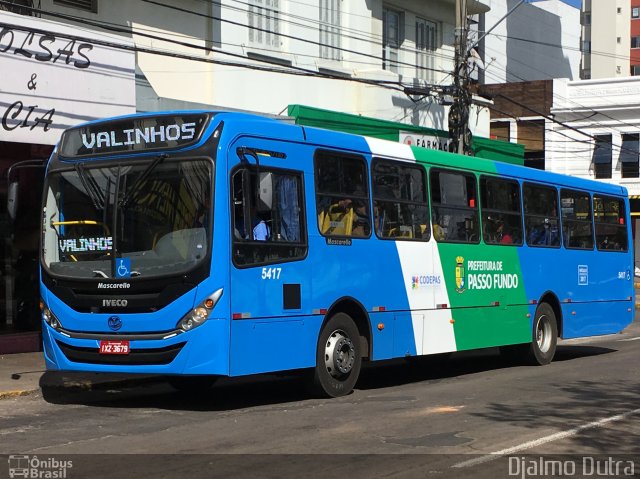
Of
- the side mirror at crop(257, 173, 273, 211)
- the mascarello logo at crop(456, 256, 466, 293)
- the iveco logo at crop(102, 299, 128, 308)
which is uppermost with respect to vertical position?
the side mirror at crop(257, 173, 273, 211)

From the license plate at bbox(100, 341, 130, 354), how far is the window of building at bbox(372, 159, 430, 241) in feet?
12.5

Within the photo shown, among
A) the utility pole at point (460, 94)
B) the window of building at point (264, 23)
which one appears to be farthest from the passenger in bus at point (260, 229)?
the utility pole at point (460, 94)

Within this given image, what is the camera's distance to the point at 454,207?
13.8 meters

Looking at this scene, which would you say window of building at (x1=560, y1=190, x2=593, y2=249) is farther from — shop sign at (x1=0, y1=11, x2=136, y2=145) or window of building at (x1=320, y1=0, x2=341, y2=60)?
window of building at (x1=320, y1=0, x2=341, y2=60)

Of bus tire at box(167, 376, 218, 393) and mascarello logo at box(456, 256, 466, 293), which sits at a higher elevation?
mascarello logo at box(456, 256, 466, 293)

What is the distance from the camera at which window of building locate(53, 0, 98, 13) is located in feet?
55.0

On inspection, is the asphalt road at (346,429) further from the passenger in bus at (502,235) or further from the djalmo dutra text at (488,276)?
the passenger in bus at (502,235)

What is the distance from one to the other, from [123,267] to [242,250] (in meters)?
1.30

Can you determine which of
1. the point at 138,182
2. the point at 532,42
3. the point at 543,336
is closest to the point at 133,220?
the point at 138,182

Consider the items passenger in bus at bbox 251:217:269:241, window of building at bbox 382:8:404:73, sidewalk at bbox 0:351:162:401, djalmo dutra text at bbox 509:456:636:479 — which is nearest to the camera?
djalmo dutra text at bbox 509:456:636:479

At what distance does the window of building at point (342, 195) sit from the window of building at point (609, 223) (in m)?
7.54

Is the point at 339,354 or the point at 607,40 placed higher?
the point at 607,40

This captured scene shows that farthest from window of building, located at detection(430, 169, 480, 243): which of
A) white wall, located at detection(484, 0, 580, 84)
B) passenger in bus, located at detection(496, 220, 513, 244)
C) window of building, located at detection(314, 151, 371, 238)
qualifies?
white wall, located at detection(484, 0, 580, 84)

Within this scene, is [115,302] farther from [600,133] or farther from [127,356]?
[600,133]
